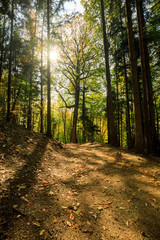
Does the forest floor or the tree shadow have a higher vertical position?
the tree shadow

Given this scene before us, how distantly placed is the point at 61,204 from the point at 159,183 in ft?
9.67

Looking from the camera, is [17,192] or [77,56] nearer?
[17,192]

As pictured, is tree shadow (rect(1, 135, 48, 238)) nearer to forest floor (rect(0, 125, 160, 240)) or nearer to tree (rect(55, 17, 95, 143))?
forest floor (rect(0, 125, 160, 240))

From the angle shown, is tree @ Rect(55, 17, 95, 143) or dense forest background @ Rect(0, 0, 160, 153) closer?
dense forest background @ Rect(0, 0, 160, 153)

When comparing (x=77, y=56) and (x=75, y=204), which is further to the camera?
(x=77, y=56)

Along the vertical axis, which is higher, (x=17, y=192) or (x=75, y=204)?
(x=17, y=192)

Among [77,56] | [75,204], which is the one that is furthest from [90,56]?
[75,204]

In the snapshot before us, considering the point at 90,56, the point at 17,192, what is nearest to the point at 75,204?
the point at 17,192

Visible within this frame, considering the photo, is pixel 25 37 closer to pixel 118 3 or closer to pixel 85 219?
pixel 118 3

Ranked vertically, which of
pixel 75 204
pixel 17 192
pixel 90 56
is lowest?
pixel 75 204

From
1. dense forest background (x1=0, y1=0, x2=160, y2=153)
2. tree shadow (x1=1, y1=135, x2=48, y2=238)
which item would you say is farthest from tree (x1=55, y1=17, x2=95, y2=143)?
tree shadow (x1=1, y1=135, x2=48, y2=238)

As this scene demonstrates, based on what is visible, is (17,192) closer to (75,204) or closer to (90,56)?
(75,204)

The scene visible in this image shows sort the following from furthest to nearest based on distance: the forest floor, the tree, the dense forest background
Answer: the tree
the dense forest background
the forest floor

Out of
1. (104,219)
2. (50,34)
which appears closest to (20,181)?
(104,219)
